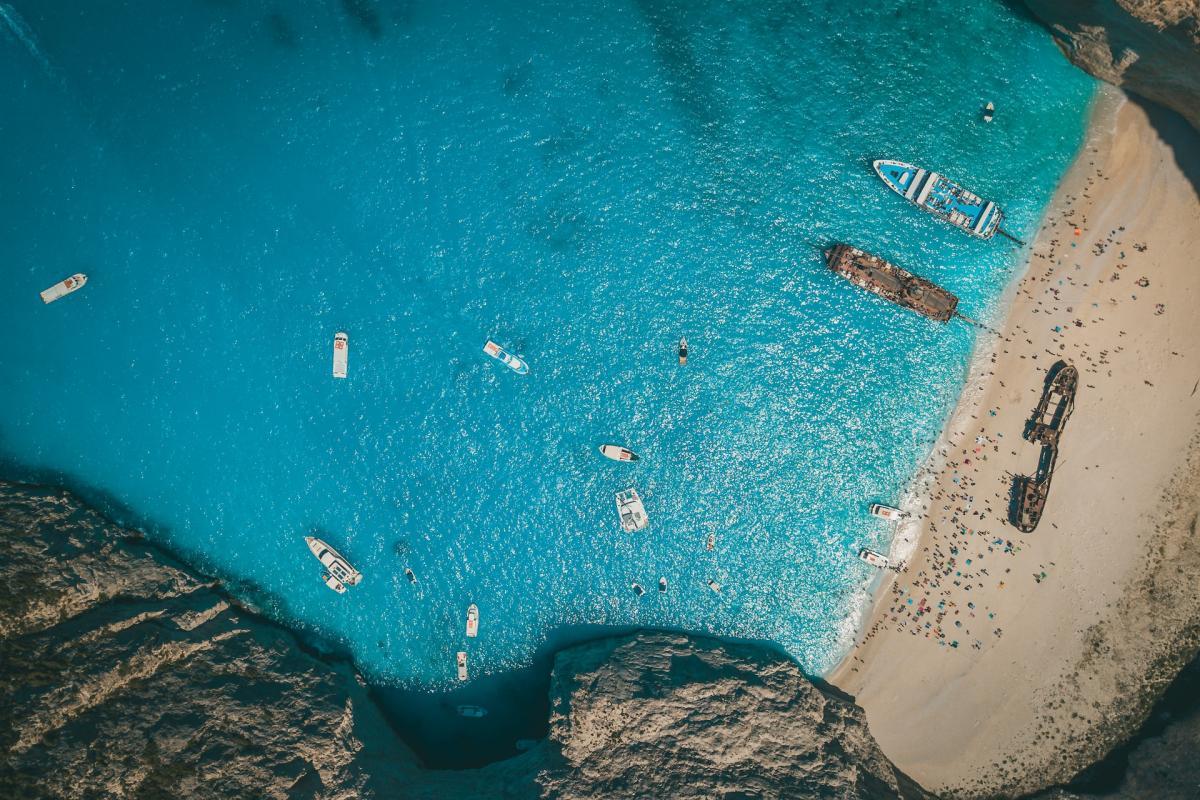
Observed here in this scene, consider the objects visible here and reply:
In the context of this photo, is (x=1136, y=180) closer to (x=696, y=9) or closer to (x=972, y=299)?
(x=972, y=299)

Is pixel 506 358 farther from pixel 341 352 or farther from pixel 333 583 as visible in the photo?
pixel 333 583

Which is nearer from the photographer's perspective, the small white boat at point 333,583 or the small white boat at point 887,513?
the small white boat at point 887,513

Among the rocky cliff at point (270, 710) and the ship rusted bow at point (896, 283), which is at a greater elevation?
the ship rusted bow at point (896, 283)

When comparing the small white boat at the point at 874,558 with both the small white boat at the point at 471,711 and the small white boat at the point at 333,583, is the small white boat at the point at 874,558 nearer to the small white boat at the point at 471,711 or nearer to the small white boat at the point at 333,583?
the small white boat at the point at 471,711

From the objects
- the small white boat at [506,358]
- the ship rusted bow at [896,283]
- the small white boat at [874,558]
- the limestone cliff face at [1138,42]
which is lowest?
the small white boat at [874,558]

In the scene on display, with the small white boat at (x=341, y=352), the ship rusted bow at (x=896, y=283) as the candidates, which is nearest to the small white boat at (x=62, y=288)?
the small white boat at (x=341, y=352)

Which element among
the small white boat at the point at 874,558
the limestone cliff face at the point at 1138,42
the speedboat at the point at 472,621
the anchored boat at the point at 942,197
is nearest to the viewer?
the limestone cliff face at the point at 1138,42

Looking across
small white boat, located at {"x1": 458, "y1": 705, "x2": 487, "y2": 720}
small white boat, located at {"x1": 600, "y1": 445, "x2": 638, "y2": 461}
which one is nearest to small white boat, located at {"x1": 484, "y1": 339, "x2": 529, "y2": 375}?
small white boat, located at {"x1": 600, "y1": 445, "x2": 638, "y2": 461}
